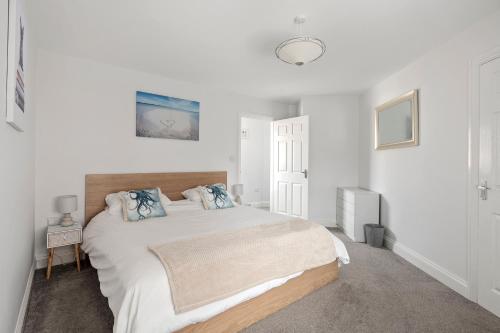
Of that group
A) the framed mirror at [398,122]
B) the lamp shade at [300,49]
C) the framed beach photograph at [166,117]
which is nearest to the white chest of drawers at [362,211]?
the framed mirror at [398,122]

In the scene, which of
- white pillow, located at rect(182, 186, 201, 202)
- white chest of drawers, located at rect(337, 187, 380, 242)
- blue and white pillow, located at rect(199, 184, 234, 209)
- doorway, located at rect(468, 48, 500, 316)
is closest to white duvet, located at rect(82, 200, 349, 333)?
blue and white pillow, located at rect(199, 184, 234, 209)

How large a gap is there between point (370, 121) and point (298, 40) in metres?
2.59

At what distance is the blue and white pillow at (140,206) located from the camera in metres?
2.74

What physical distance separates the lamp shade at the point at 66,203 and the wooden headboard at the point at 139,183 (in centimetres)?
30

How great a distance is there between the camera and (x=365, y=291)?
2352 millimetres

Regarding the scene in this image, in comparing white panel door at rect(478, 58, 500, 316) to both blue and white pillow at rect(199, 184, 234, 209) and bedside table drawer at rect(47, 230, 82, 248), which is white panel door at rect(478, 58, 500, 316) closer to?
blue and white pillow at rect(199, 184, 234, 209)

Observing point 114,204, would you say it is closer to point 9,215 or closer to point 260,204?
point 9,215

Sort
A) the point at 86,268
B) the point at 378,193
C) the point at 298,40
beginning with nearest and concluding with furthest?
the point at 298,40
the point at 86,268
the point at 378,193

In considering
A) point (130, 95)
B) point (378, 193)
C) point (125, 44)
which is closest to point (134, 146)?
point (130, 95)

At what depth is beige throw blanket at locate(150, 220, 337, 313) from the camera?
1.57 meters

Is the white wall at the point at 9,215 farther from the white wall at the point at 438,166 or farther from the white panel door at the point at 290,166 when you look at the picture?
the white panel door at the point at 290,166

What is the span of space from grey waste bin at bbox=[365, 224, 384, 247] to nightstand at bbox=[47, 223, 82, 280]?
12.0 ft

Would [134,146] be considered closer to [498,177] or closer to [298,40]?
[298,40]

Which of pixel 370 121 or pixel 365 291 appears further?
pixel 370 121
